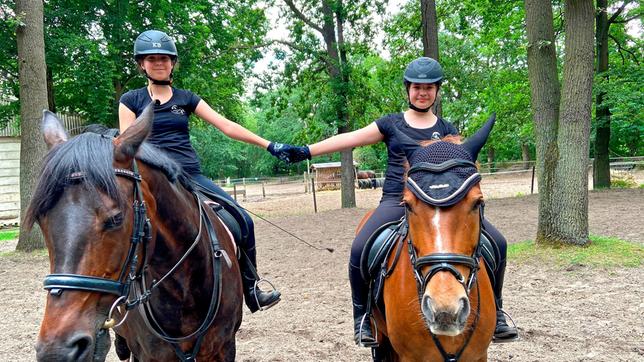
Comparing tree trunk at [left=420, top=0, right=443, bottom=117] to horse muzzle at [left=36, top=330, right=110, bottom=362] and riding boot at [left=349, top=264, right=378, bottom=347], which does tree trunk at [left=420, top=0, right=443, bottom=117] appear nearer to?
riding boot at [left=349, top=264, right=378, bottom=347]

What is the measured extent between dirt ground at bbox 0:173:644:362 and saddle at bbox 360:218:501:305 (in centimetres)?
178

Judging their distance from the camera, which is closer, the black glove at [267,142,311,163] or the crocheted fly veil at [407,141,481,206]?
the crocheted fly veil at [407,141,481,206]

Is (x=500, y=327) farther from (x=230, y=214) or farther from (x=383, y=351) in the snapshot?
(x=230, y=214)

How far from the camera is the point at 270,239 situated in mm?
12875

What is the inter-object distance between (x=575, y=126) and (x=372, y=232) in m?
6.53

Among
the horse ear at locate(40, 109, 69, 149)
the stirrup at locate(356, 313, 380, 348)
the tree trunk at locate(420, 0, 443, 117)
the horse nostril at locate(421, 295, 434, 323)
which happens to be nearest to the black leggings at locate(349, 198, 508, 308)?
the stirrup at locate(356, 313, 380, 348)

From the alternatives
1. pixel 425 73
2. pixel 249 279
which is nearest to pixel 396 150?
pixel 425 73

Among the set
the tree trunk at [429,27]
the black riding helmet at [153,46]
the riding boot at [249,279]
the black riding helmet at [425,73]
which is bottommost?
the riding boot at [249,279]

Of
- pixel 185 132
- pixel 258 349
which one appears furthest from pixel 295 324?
pixel 185 132

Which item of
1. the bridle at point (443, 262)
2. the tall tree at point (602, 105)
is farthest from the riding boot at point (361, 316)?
the tall tree at point (602, 105)

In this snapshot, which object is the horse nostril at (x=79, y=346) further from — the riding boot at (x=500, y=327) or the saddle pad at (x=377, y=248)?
the riding boot at (x=500, y=327)

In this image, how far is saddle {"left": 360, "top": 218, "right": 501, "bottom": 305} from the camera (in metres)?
3.17

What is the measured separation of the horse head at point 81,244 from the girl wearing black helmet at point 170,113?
162 centimetres

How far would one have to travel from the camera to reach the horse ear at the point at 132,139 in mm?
2082
